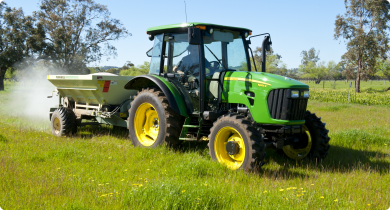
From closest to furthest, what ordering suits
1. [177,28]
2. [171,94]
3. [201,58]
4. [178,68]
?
[201,58]
[171,94]
[177,28]
[178,68]

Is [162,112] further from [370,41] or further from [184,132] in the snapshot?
[370,41]

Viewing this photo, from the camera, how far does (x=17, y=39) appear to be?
34656 mm

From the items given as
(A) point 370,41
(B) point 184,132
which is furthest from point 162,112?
(A) point 370,41

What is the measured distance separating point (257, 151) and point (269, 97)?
3.19ft

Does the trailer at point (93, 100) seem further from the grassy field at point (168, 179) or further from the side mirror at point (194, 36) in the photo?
the side mirror at point (194, 36)

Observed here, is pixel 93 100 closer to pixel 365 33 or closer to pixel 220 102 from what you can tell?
pixel 220 102

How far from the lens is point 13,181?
4441mm

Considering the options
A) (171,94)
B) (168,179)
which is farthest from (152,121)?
(168,179)

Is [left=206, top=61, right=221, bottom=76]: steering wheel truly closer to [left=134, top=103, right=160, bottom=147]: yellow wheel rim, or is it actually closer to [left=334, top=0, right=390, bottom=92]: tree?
[left=134, top=103, right=160, bottom=147]: yellow wheel rim

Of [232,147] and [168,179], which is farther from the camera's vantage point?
[232,147]

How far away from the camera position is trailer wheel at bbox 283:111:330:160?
5.95 meters

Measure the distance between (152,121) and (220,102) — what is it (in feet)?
5.81

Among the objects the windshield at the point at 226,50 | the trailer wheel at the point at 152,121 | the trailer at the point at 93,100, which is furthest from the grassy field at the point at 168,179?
the windshield at the point at 226,50

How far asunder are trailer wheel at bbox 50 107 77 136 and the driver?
330cm
